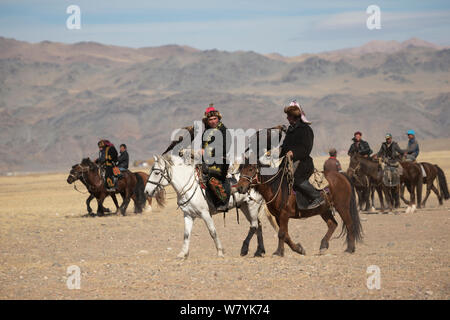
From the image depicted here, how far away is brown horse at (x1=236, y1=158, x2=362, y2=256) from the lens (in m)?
11.1

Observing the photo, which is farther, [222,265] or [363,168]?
[363,168]

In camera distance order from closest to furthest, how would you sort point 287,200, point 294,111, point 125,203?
1. point 294,111
2. point 287,200
3. point 125,203

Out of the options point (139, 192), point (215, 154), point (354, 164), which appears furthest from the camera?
point (139, 192)

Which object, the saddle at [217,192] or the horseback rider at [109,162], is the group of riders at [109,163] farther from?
the saddle at [217,192]

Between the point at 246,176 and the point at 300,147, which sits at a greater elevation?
the point at 300,147

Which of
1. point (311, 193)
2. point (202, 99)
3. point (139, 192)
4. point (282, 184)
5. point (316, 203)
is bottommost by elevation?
point (139, 192)

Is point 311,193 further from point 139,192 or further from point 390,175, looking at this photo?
point 139,192

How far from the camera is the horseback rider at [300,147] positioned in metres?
11.3

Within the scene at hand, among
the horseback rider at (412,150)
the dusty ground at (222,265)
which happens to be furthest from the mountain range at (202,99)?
the dusty ground at (222,265)

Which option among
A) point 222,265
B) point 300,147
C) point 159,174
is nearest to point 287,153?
point 300,147

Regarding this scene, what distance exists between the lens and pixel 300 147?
444 inches

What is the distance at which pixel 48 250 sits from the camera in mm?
15602

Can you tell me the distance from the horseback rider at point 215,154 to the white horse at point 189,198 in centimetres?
24

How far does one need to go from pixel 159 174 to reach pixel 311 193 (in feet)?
8.85
